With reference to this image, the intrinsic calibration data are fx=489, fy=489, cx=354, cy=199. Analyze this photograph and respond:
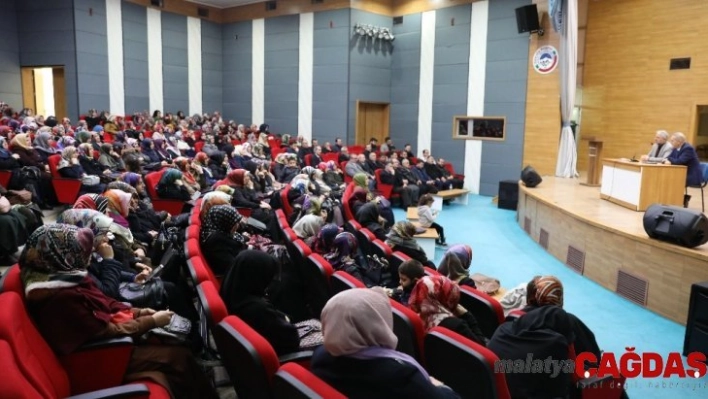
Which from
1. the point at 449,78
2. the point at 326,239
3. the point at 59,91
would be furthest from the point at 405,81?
the point at 326,239

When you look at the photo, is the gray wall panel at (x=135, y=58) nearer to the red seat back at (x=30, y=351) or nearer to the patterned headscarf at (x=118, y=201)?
the patterned headscarf at (x=118, y=201)

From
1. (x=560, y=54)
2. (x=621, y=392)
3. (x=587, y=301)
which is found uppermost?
(x=560, y=54)

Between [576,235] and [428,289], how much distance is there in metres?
3.79

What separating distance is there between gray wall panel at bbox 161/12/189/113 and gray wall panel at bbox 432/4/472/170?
7.09 m

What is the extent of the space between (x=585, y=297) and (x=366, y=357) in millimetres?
3884

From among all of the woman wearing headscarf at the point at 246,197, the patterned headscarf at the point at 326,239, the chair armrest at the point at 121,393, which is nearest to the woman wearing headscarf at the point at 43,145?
the woman wearing headscarf at the point at 246,197

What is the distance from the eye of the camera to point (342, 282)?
2656 millimetres

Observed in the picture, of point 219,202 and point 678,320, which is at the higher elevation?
point 219,202

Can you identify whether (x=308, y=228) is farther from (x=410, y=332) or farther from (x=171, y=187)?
(x=171, y=187)

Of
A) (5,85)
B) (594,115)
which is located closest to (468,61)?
(594,115)

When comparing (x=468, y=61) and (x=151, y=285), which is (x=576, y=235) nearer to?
(x=151, y=285)

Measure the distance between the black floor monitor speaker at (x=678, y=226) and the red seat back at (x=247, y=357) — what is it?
12.7ft

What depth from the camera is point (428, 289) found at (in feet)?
8.17

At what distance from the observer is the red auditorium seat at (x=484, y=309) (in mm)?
2742
